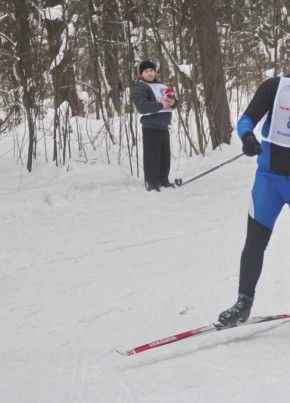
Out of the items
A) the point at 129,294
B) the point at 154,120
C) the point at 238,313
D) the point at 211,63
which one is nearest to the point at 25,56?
the point at 154,120

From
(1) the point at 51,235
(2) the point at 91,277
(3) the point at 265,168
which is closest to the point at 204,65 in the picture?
(1) the point at 51,235

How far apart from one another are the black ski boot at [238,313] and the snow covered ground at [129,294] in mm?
96

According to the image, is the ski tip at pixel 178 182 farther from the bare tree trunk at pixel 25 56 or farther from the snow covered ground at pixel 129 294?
the bare tree trunk at pixel 25 56

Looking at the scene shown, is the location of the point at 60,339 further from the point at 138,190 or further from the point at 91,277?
the point at 138,190

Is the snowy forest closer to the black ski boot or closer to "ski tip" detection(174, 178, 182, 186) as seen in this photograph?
"ski tip" detection(174, 178, 182, 186)

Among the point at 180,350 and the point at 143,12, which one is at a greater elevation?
the point at 143,12

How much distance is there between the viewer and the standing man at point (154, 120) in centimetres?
780

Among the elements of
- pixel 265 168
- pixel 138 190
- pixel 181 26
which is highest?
pixel 181 26

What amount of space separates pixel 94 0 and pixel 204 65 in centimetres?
213

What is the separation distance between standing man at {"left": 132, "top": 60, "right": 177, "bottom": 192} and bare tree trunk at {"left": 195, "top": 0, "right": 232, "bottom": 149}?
102 inches

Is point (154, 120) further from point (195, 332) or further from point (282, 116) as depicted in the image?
point (195, 332)

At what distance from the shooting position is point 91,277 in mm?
5012

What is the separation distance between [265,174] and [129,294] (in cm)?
150

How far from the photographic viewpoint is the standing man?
7.80 metres
